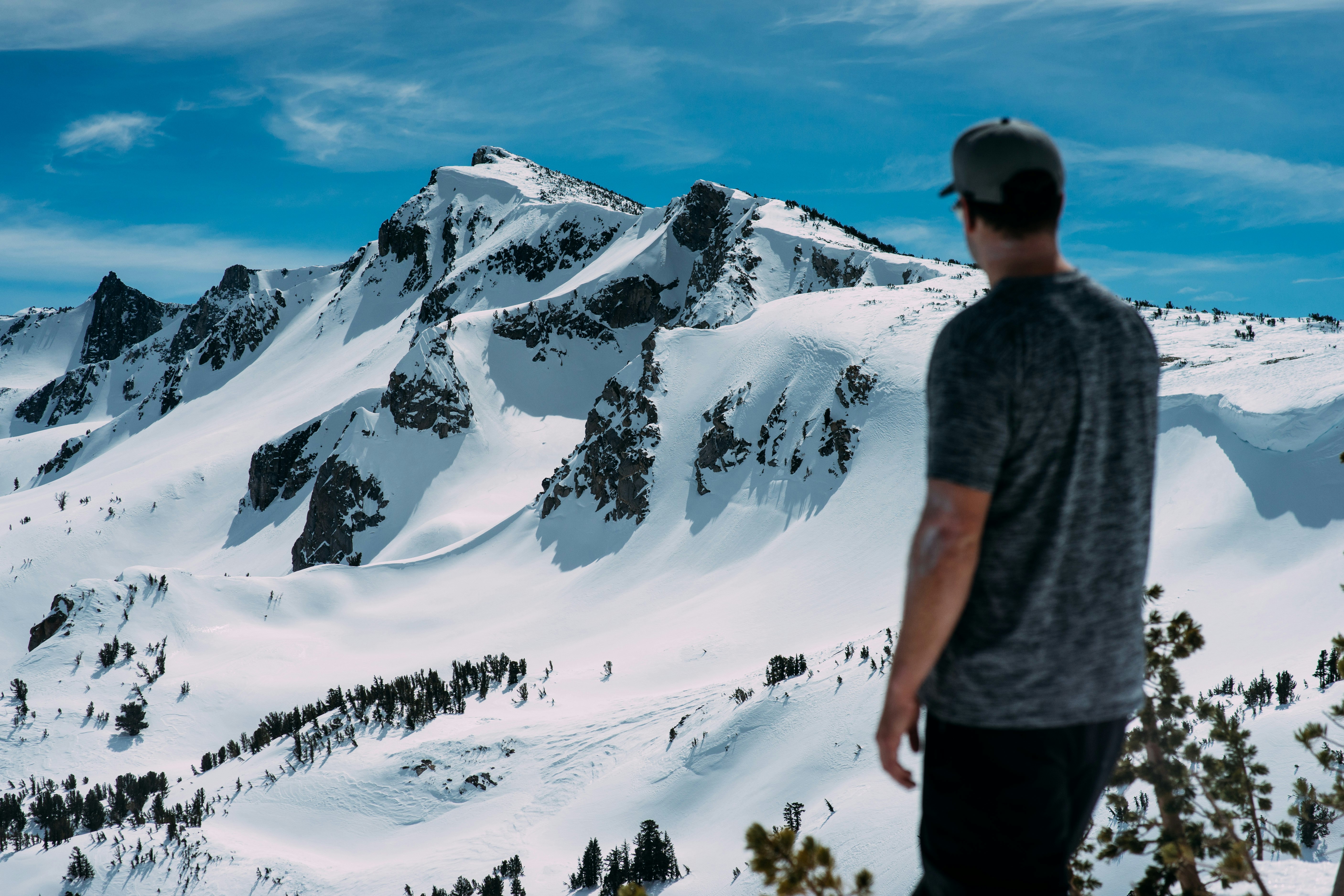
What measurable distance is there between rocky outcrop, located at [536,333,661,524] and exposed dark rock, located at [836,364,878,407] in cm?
1003

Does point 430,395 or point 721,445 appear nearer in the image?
point 721,445

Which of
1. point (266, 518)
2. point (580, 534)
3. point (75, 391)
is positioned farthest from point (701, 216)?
point (75, 391)

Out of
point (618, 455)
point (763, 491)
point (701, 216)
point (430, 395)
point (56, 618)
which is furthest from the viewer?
point (701, 216)

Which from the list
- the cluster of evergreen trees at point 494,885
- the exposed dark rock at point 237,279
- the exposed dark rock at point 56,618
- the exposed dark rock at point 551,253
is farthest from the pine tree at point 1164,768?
the exposed dark rock at point 237,279

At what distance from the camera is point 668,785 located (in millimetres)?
17156

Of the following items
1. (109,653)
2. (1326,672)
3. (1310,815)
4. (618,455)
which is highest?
(618,455)

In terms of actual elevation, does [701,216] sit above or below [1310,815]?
above

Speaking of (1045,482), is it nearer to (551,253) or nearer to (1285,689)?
(1285,689)

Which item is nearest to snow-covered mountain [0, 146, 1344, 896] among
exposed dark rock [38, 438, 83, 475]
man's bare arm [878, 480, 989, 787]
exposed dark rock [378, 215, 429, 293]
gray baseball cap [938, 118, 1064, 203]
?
man's bare arm [878, 480, 989, 787]

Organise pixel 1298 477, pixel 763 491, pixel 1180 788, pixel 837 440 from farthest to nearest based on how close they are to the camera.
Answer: pixel 763 491, pixel 837 440, pixel 1298 477, pixel 1180 788

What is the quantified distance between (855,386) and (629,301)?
3661cm

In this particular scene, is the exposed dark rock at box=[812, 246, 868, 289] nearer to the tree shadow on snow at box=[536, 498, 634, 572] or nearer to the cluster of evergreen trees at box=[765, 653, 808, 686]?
the tree shadow on snow at box=[536, 498, 634, 572]

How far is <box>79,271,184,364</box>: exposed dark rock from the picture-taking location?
178875 millimetres

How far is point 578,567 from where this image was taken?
38.5m
